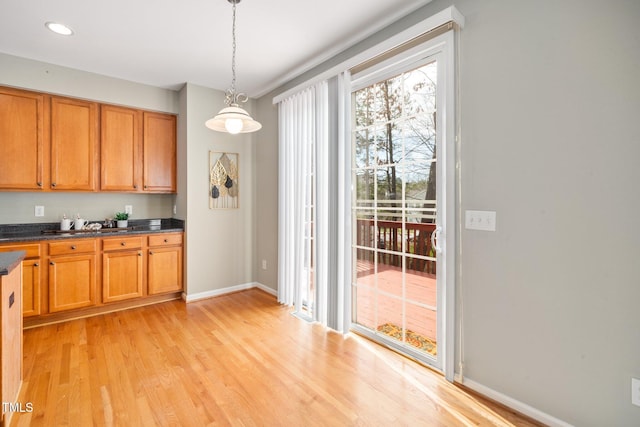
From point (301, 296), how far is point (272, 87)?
2.72 m

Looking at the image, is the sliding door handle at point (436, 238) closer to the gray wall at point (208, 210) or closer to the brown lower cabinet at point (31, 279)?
the gray wall at point (208, 210)

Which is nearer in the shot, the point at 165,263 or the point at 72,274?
the point at 72,274

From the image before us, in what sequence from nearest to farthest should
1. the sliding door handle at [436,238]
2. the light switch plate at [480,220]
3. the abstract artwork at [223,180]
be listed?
the light switch plate at [480,220] < the sliding door handle at [436,238] < the abstract artwork at [223,180]

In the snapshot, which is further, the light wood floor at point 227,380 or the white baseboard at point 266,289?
the white baseboard at point 266,289

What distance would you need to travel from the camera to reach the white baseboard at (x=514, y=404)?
1.74 m

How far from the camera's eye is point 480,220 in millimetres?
2039

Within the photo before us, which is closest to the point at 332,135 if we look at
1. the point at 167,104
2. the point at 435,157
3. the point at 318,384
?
the point at 435,157

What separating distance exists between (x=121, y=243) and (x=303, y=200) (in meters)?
2.21

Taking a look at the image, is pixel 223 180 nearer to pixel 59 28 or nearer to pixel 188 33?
pixel 188 33

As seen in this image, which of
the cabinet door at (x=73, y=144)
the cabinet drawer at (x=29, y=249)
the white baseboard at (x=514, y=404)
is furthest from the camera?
the cabinet door at (x=73, y=144)

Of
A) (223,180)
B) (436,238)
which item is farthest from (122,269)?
(436,238)

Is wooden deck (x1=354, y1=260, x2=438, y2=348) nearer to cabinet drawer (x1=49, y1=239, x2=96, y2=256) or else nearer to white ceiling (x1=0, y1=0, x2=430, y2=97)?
white ceiling (x1=0, y1=0, x2=430, y2=97)

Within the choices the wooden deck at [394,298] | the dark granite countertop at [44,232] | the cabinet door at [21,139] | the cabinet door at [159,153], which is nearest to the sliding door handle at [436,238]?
the wooden deck at [394,298]

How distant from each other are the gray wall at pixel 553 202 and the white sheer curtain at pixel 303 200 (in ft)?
4.62
